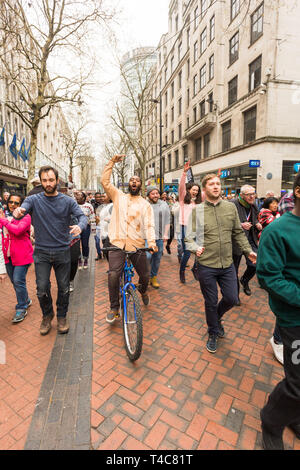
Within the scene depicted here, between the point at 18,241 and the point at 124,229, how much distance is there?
171cm

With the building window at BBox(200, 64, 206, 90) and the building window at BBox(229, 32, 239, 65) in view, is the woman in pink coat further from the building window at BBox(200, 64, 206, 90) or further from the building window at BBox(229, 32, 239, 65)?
the building window at BBox(200, 64, 206, 90)

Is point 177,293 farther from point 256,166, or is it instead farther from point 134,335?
point 256,166

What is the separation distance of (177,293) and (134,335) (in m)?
2.16

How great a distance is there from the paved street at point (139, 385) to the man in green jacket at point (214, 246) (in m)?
0.50

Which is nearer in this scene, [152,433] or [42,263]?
[152,433]

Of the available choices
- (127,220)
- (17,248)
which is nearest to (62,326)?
(17,248)

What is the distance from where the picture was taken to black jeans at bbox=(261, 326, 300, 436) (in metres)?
1.62

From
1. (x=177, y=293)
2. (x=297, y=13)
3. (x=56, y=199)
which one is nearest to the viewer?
(x=56, y=199)

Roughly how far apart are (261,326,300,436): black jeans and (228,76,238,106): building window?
75.2ft

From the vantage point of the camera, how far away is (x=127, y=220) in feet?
11.9

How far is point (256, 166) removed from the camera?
1634 cm

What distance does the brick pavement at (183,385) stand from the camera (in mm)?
1986

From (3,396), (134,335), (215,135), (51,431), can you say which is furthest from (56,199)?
(215,135)

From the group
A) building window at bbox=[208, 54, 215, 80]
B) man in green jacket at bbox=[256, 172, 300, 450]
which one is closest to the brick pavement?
man in green jacket at bbox=[256, 172, 300, 450]
